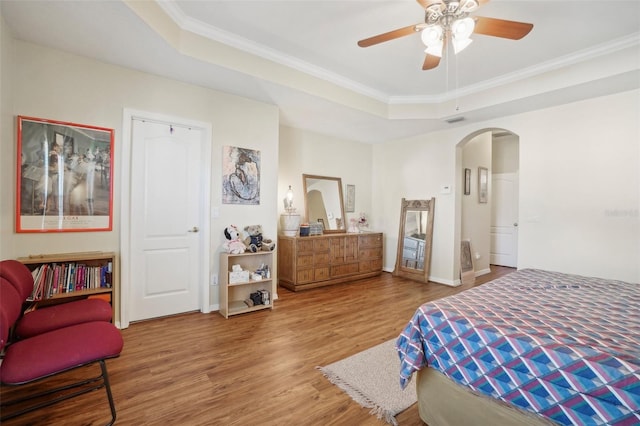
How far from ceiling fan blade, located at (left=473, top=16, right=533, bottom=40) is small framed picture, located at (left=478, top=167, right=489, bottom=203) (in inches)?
148

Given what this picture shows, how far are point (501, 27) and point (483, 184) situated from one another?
406 cm

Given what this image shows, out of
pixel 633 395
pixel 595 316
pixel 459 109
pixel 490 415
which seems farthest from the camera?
pixel 459 109

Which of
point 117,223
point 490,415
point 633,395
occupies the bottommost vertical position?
point 490,415

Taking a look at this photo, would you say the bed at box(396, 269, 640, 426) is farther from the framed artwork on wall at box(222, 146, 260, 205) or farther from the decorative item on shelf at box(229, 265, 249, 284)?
the framed artwork on wall at box(222, 146, 260, 205)

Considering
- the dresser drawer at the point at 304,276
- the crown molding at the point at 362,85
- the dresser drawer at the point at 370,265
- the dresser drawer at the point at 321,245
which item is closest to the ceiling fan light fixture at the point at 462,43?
the crown molding at the point at 362,85

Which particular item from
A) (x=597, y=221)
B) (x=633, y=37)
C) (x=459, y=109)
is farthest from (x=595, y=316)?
(x=459, y=109)

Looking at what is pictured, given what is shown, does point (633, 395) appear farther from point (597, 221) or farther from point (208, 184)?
point (208, 184)

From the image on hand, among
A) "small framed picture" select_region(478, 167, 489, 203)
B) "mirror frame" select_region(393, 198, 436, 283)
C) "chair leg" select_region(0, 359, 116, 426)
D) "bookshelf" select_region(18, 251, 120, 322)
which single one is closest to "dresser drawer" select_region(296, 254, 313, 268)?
"mirror frame" select_region(393, 198, 436, 283)

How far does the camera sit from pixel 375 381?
2012mm

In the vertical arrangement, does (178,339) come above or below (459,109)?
below

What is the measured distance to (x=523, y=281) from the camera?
92.6 inches

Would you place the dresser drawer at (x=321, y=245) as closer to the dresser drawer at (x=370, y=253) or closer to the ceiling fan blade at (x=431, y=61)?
the dresser drawer at (x=370, y=253)

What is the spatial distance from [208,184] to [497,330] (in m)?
2.99

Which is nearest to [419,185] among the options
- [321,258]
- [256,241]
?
[321,258]
